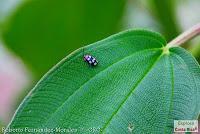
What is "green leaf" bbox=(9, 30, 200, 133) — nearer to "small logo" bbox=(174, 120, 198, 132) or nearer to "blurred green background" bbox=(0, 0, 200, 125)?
"small logo" bbox=(174, 120, 198, 132)

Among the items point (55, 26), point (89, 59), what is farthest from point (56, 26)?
point (89, 59)

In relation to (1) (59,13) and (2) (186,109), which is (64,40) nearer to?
(1) (59,13)

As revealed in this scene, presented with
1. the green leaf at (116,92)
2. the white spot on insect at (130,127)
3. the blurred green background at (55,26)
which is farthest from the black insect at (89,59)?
the blurred green background at (55,26)

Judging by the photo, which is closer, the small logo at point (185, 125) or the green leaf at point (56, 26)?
the small logo at point (185, 125)

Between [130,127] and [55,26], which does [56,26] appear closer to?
[55,26]

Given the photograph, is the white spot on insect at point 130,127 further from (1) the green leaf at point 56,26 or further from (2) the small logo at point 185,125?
(1) the green leaf at point 56,26

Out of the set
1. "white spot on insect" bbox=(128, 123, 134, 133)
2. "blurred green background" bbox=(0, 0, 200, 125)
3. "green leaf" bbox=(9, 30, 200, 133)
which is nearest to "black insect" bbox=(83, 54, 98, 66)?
"green leaf" bbox=(9, 30, 200, 133)
